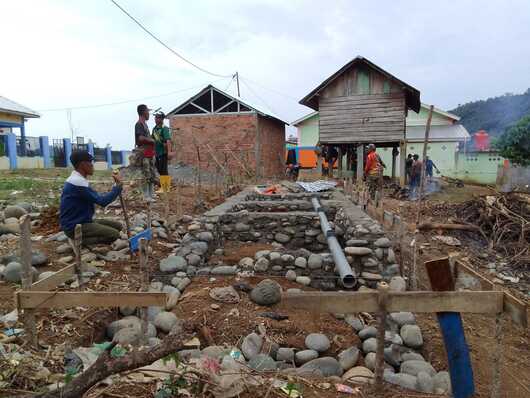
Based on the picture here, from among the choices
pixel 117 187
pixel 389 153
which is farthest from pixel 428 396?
pixel 389 153

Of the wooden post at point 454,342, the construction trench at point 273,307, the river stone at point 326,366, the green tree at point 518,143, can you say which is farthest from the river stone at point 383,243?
the green tree at point 518,143

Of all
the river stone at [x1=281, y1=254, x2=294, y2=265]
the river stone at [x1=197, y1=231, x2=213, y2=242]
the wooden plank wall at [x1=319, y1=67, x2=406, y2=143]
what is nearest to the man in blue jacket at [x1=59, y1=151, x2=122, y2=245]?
the river stone at [x1=197, y1=231, x2=213, y2=242]

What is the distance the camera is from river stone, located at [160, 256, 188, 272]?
4988 mm

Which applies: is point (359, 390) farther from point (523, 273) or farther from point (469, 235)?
point (469, 235)

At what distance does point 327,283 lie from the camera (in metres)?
5.34

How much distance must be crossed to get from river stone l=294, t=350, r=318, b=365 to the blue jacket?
2.62 m

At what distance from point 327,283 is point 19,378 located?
382 cm

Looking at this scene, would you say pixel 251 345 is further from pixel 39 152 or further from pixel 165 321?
pixel 39 152

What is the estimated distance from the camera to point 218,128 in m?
19.0

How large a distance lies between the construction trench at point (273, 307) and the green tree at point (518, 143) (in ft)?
39.9

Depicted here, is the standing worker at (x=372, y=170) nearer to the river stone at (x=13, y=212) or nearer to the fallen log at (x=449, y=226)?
the fallen log at (x=449, y=226)

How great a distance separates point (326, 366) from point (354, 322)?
1.09 metres

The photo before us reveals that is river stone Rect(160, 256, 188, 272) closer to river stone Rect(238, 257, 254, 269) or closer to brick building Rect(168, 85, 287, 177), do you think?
river stone Rect(238, 257, 254, 269)

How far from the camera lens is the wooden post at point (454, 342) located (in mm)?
2314
